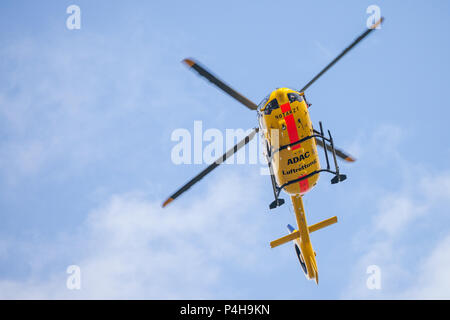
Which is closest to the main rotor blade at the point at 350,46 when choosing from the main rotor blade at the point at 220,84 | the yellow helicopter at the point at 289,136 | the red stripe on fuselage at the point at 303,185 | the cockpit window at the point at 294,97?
the yellow helicopter at the point at 289,136

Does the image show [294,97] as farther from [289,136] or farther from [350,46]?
[350,46]

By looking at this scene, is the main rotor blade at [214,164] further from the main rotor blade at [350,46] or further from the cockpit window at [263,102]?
the main rotor blade at [350,46]

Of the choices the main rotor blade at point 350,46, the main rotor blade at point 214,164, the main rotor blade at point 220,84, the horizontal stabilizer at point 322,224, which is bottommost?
the horizontal stabilizer at point 322,224

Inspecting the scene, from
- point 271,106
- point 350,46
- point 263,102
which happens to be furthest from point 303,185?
point 350,46

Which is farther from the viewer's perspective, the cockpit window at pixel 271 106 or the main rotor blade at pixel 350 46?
the cockpit window at pixel 271 106

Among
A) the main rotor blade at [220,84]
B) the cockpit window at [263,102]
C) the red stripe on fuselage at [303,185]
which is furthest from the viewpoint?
the cockpit window at [263,102]

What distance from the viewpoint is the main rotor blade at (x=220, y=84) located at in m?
19.5

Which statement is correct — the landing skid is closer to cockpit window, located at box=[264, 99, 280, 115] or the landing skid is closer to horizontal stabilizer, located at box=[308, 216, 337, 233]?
cockpit window, located at box=[264, 99, 280, 115]

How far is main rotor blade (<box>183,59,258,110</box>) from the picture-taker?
19.5 m

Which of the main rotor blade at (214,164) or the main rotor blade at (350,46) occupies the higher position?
the main rotor blade at (350,46)

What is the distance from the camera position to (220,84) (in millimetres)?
20328

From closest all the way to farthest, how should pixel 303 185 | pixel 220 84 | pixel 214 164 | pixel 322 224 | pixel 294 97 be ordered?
pixel 220 84 → pixel 294 97 → pixel 303 185 → pixel 214 164 → pixel 322 224
